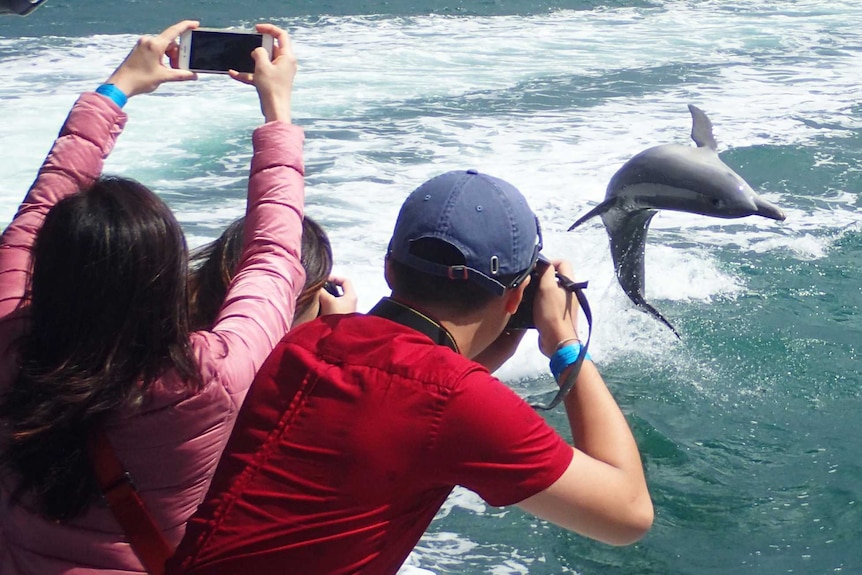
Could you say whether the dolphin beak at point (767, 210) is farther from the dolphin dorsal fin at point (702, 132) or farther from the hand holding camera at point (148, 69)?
the hand holding camera at point (148, 69)

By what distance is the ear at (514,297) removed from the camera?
1.74m

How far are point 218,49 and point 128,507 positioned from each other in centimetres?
110

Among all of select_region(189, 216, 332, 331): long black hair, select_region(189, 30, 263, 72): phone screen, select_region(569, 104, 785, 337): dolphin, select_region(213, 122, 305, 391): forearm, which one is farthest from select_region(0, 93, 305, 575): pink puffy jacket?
select_region(569, 104, 785, 337): dolphin

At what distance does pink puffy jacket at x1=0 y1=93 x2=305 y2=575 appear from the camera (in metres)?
1.58

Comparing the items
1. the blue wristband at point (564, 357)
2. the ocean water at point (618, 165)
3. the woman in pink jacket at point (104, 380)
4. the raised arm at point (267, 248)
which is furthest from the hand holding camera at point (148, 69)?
the ocean water at point (618, 165)

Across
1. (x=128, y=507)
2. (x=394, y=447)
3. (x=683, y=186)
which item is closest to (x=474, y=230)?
(x=394, y=447)

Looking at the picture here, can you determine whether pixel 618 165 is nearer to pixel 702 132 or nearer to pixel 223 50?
pixel 702 132

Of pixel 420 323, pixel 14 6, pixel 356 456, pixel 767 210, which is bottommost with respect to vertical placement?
pixel 767 210

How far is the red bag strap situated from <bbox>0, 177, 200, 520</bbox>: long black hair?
20mm

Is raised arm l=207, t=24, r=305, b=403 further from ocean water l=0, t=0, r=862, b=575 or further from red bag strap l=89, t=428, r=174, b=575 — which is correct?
ocean water l=0, t=0, r=862, b=575

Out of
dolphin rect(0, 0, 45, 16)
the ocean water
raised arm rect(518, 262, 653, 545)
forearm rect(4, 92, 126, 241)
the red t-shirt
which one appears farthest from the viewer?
the ocean water

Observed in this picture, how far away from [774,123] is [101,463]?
36.5 feet

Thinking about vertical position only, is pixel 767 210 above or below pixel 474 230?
below

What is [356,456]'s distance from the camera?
4.93 ft
